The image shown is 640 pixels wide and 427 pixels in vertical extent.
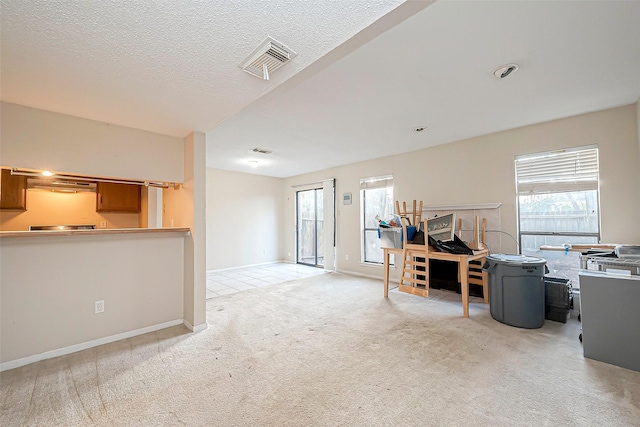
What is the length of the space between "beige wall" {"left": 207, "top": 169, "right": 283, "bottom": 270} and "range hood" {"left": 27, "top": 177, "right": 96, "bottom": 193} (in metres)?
2.79

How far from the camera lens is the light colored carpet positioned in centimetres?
160

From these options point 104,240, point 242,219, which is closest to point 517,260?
point 104,240

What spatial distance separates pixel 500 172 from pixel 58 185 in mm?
5891

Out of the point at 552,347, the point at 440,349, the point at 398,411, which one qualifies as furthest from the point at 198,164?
the point at 552,347

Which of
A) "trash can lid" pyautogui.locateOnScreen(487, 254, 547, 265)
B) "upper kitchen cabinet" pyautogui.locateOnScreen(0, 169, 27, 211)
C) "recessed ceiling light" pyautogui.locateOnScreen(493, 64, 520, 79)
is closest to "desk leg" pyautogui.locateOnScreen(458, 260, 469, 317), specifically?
"trash can lid" pyautogui.locateOnScreen(487, 254, 547, 265)

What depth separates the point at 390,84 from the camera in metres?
2.45

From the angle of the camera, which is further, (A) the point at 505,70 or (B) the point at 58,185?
(B) the point at 58,185

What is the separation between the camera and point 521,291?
285cm

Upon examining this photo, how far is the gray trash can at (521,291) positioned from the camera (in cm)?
282

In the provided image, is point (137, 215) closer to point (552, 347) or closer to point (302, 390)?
point (302, 390)

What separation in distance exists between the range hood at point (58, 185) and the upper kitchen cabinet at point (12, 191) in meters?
0.21

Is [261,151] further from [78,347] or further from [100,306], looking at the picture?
[78,347]

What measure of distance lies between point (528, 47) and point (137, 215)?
17.4 ft

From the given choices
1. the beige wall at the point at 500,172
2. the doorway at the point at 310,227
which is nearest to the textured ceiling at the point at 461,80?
the beige wall at the point at 500,172
